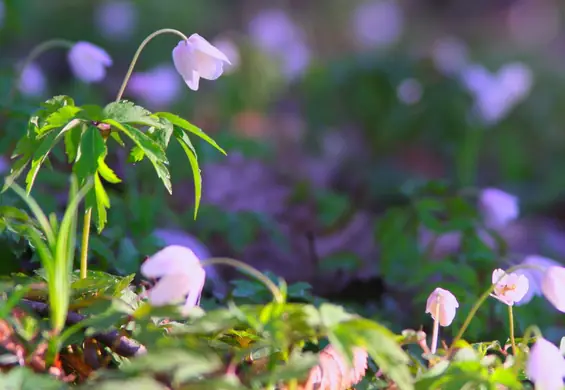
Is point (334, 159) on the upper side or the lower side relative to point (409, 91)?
lower

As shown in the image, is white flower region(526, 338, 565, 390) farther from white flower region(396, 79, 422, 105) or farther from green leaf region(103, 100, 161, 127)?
white flower region(396, 79, 422, 105)

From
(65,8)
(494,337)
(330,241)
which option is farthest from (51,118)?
(65,8)

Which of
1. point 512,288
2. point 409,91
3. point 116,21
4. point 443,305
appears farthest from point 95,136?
point 116,21

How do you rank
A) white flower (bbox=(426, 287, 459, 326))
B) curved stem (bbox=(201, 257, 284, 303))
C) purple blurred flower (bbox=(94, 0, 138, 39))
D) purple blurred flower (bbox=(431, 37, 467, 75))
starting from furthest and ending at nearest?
purple blurred flower (bbox=(94, 0, 138, 39)), purple blurred flower (bbox=(431, 37, 467, 75)), white flower (bbox=(426, 287, 459, 326)), curved stem (bbox=(201, 257, 284, 303))

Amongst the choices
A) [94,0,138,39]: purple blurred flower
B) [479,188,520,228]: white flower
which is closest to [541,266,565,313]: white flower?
[479,188,520,228]: white flower

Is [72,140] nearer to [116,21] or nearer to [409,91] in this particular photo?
[409,91]

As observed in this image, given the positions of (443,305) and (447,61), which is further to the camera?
(447,61)

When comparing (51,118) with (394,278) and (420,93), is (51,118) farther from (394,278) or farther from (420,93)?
(420,93)
